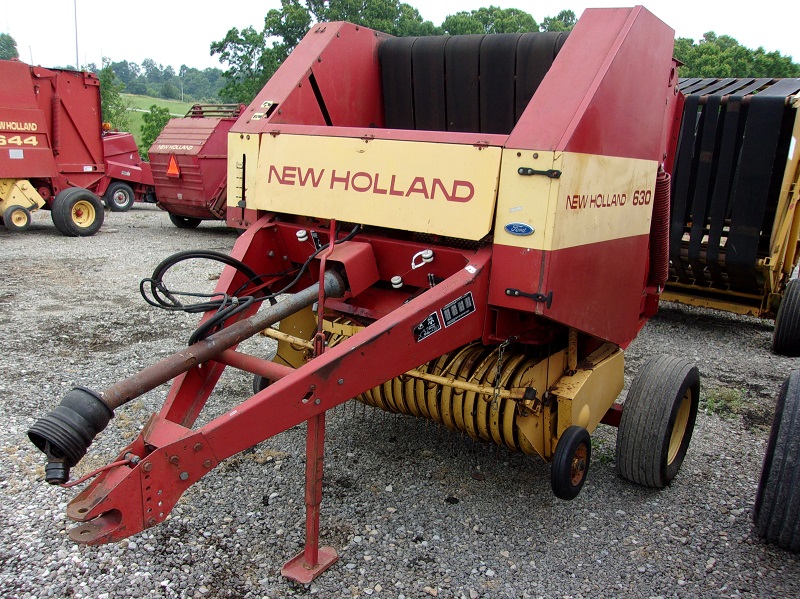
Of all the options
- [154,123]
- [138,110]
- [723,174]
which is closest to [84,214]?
[723,174]

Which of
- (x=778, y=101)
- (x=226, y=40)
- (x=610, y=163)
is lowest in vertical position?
(x=610, y=163)

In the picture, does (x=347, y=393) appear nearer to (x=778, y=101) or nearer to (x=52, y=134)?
(x=778, y=101)

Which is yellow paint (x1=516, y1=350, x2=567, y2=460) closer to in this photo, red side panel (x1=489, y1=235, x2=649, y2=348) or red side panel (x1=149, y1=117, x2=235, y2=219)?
red side panel (x1=489, y1=235, x2=649, y2=348)

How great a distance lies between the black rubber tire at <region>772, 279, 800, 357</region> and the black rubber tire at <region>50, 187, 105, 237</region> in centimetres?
941

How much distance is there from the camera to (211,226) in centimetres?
1234

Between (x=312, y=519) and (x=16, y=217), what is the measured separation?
940 cm

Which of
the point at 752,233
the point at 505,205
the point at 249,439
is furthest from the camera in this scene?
the point at 752,233

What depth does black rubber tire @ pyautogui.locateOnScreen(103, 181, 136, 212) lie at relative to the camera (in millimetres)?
13294

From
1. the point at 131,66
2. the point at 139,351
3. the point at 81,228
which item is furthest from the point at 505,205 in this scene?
the point at 131,66

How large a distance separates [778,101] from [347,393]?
4508 millimetres

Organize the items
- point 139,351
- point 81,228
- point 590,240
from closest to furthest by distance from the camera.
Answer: point 590,240, point 139,351, point 81,228

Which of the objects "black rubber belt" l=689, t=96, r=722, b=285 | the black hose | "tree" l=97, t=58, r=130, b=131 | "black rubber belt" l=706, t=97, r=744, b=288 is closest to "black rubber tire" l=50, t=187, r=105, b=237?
the black hose

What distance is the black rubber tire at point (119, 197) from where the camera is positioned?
13.3m

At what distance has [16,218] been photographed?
991cm
